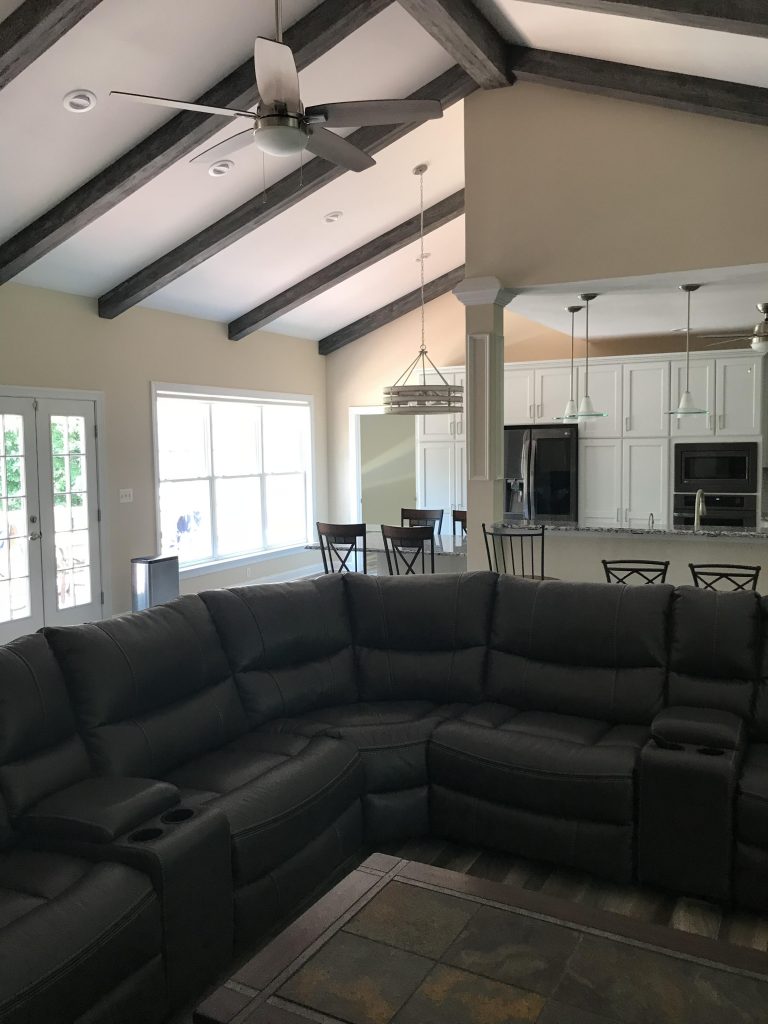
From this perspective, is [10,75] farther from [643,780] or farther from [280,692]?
[643,780]

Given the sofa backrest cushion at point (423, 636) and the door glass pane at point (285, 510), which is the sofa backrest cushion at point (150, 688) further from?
the door glass pane at point (285, 510)

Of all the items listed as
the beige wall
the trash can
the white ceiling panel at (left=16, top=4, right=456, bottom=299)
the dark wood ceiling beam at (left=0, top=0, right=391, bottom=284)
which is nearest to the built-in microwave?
the white ceiling panel at (left=16, top=4, right=456, bottom=299)

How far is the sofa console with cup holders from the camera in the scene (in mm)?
2191

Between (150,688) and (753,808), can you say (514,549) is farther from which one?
(150,688)

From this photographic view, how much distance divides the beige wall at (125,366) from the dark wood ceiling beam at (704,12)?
14.3ft

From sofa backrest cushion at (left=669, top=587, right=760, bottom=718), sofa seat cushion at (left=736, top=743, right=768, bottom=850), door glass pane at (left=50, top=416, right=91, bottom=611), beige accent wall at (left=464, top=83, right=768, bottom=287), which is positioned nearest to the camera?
sofa seat cushion at (left=736, top=743, right=768, bottom=850)

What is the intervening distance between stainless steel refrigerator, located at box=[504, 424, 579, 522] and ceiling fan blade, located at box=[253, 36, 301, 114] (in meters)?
5.73

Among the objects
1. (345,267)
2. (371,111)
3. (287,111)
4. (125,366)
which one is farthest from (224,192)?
(287,111)

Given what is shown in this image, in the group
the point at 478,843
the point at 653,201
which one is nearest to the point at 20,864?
the point at 478,843

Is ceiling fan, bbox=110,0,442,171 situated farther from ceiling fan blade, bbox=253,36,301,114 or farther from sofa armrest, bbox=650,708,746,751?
sofa armrest, bbox=650,708,746,751

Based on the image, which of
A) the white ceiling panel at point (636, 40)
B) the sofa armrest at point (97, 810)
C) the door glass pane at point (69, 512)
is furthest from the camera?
the door glass pane at point (69, 512)

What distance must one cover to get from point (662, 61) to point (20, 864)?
4963 mm

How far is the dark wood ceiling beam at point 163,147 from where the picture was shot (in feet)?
14.9

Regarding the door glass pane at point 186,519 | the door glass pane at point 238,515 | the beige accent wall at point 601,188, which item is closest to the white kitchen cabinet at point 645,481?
the beige accent wall at point 601,188
